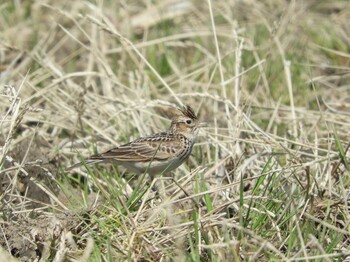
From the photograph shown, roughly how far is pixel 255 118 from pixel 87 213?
2.50 metres

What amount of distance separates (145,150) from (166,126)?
106cm

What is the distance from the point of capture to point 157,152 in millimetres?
5922

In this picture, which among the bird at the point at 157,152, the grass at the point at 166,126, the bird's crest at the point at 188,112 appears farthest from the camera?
the bird's crest at the point at 188,112

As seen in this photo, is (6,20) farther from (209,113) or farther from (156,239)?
(156,239)

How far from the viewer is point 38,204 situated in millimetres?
5555

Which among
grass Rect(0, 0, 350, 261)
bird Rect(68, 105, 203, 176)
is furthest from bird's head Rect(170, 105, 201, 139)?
grass Rect(0, 0, 350, 261)

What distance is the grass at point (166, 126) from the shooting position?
4629 millimetres

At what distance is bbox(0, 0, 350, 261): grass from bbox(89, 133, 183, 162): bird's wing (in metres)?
0.19

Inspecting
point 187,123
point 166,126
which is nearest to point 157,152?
point 187,123

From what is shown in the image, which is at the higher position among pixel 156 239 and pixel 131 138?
pixel 156 239

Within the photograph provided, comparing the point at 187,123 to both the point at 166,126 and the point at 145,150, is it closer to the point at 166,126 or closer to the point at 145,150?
the point at 145,150

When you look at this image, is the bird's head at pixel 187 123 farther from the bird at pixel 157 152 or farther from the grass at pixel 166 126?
the grass at pixel 166 126

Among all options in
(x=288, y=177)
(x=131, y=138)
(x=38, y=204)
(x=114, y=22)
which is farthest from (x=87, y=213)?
(x=114, y=22)

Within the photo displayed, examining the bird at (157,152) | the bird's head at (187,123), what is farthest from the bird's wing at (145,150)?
the bird's head at (187,123)
